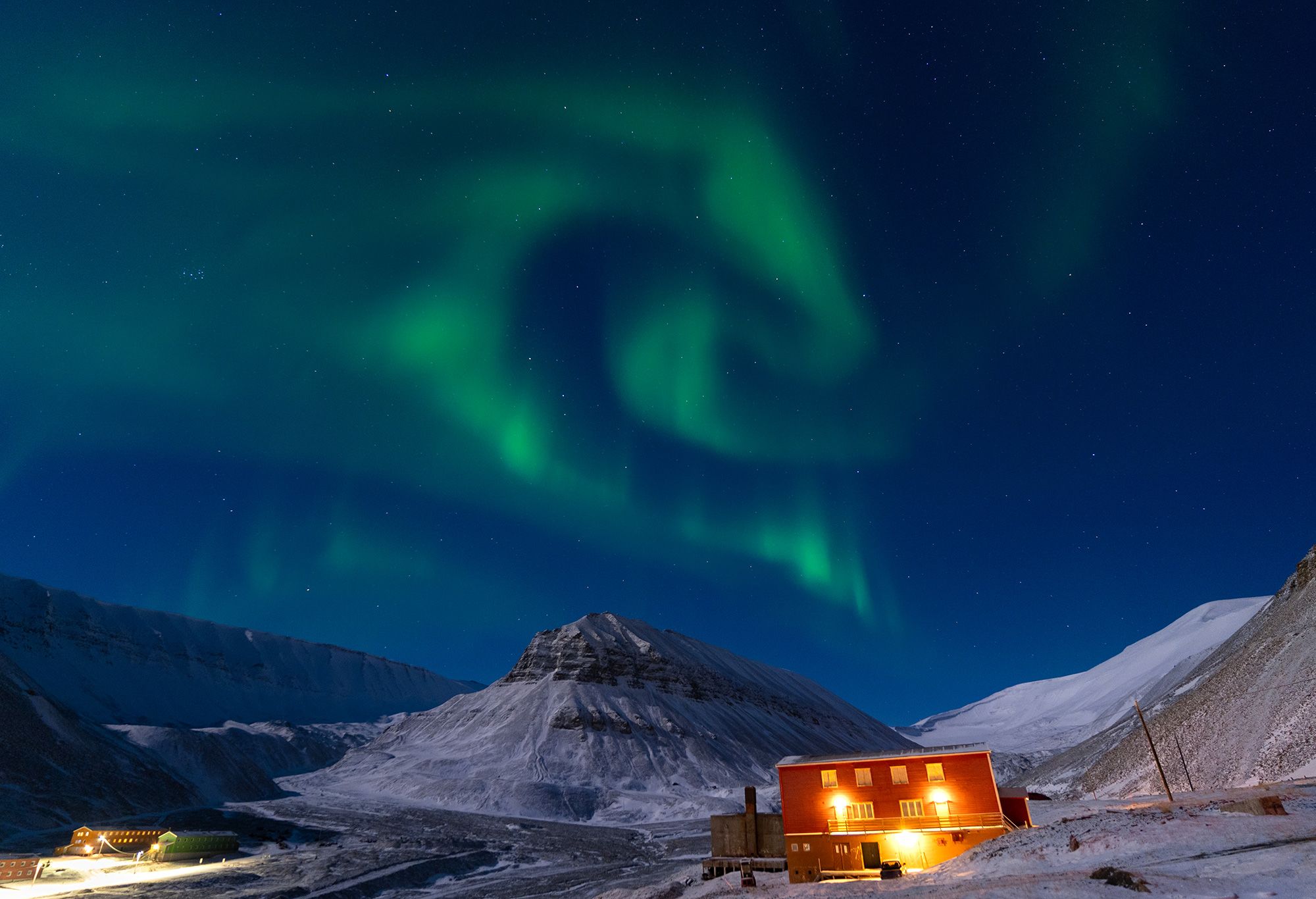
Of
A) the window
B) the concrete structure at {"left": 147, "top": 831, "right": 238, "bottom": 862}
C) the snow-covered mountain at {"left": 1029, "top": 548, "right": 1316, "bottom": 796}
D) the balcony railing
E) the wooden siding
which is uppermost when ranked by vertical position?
Answer: the snow-covered mountain at {"left": 1029, "top": 548, "right": 1316, "bottom": 796}

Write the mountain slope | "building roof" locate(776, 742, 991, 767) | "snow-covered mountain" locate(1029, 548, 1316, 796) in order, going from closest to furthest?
"building roof" locate(776, 742, 991, 767) < "snow-covered mountain" locate(1029, 548, 1316, 796) < the mountain slope

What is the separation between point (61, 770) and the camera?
98.4 meters

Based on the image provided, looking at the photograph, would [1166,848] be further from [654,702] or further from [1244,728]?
[654,702]

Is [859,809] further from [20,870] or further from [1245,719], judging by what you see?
[20,870]

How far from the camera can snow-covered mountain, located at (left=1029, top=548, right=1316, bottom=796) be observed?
55000 mm

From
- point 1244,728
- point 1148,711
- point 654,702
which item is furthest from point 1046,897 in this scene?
point 654,702

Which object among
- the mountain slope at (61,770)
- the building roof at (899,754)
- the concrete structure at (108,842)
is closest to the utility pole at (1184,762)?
the building roof at (899,754)

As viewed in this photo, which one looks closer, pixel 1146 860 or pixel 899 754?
pixel 1146 860

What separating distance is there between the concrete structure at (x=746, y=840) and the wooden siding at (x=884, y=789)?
17.1 ft

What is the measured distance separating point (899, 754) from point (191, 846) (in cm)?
7163

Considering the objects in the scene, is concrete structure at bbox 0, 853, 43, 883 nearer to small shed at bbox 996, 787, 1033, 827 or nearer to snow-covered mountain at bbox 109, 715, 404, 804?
small shed at bbox 996, 787, 1033, 827

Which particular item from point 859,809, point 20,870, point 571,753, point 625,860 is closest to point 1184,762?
point 859,809

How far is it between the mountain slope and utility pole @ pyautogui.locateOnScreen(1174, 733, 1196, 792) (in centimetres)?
11971

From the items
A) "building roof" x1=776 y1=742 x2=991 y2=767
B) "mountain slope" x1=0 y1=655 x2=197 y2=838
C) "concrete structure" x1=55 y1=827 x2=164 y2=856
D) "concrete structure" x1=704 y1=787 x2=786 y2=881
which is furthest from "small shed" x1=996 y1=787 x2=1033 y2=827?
"mountain slope" x1=0 y1=655 x2=197 y2=838
